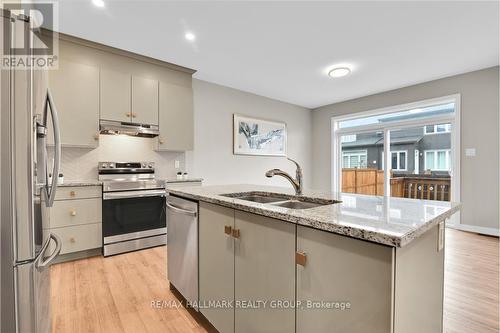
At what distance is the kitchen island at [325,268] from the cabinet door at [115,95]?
7.26 ft

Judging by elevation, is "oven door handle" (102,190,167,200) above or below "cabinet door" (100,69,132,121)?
below

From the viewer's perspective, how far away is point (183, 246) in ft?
5.76

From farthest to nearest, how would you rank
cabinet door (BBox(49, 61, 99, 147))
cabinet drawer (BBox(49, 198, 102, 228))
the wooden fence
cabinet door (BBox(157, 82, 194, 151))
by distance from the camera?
1. the wooden fence
2. cabinet door (BBox(157, 82, 194, 151))
3. cabinet door (BBox(49, 61, 99, 147))
4. cabinet drawer (BBox(49, 198, 102, 228))

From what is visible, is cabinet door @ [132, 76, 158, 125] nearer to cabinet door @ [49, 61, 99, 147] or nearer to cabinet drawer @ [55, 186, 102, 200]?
cabinet door @ [49, 61, 99, 147]

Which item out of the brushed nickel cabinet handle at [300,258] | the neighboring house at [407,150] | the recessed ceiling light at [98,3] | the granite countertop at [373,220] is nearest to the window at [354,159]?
the neighboring house at [407,150]

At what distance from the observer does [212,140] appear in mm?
4223

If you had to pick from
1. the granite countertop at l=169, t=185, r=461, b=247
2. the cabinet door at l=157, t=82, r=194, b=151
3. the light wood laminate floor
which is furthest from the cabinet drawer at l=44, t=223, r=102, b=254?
the granite countertop at l=169, t=185, r=461, b=247

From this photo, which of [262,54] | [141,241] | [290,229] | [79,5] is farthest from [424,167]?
[79,5]

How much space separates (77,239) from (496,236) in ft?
18.4

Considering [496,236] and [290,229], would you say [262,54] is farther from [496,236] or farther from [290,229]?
[496,236]

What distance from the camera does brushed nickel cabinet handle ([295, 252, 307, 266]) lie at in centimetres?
93

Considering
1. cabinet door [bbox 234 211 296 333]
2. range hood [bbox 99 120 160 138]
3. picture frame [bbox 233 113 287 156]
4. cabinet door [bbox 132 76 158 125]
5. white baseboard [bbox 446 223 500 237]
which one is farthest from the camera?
picture frame [bbox 233 113 287 156]

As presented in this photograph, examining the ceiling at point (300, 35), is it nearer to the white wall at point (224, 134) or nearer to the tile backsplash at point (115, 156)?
the white wall at point (224, 134)

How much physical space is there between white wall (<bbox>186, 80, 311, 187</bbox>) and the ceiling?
462mm
